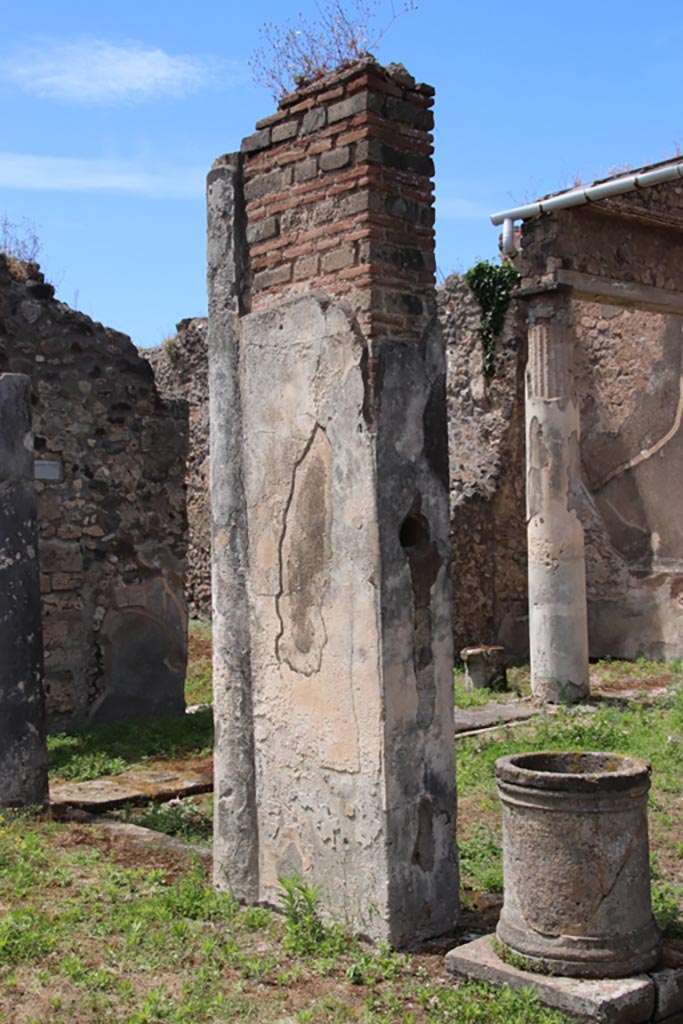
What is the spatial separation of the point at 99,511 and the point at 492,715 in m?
3.45

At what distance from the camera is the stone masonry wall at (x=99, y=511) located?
344 inches

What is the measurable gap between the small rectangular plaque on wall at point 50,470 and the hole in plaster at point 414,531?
5.11 m

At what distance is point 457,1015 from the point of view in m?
3.50

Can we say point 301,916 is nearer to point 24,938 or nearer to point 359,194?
point 24,938

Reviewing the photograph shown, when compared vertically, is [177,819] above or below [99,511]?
below

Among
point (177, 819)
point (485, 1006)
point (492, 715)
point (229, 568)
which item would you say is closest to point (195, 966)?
point (485, 1006)

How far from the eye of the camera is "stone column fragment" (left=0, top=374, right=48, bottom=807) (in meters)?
6.20

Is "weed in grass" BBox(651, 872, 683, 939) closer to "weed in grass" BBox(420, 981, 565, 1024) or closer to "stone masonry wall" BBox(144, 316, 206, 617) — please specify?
"weed in grass" BBox(420, 981, 565, 1024)

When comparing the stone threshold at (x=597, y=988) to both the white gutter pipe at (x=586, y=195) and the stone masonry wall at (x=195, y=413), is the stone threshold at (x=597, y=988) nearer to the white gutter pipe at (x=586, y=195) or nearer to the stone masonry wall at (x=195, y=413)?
the white gutter pipe at (x=586, y=195)

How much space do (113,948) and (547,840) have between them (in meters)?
1.57

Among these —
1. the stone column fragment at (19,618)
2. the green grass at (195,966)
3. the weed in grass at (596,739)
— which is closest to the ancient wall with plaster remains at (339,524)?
the green grass at (195,966)

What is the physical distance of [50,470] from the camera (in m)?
8.78

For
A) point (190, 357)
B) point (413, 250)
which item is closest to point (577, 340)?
point (190, 357)

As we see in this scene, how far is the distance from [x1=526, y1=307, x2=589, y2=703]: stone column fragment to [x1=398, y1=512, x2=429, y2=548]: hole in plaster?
582cm
